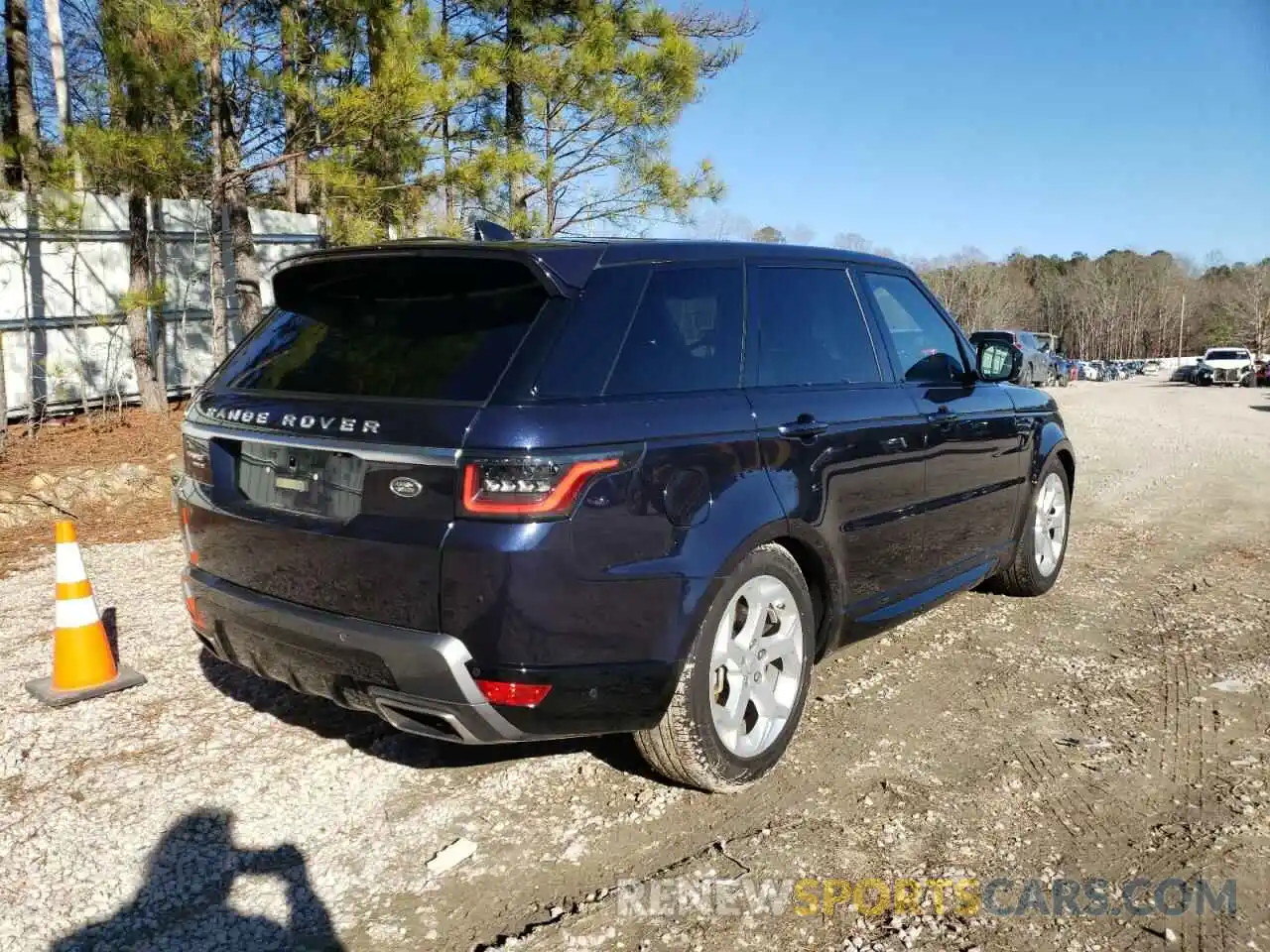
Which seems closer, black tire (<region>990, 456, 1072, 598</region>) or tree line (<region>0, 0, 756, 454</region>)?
black tire (<region>990, 456, 1072, 598</region>)

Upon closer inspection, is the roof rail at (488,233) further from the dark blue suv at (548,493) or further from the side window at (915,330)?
the side window at (915,330)

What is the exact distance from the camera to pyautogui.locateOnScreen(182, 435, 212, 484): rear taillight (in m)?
3.14

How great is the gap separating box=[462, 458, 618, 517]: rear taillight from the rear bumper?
1.27ft

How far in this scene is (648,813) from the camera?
3047 mm

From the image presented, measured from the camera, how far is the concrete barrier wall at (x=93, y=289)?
941 cm

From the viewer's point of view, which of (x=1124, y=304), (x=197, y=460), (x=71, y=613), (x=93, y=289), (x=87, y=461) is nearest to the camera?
(x=197, y=460)

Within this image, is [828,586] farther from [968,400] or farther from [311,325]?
[311,325]

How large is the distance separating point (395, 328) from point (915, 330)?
2520 mm

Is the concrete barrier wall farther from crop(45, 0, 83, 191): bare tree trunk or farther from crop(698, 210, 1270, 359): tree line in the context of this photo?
crop(698, 210, 1270, 359): tree line

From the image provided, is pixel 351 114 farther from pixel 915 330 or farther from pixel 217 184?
pixel 915 330

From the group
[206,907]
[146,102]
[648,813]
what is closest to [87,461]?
[146,102]

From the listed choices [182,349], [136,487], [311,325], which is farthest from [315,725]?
[182,349]

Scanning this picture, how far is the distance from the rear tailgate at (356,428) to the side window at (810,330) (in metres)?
1.02

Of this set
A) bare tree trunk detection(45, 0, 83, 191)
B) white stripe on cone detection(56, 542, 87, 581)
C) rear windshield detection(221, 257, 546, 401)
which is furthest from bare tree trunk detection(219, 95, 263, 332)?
rear windshield detection(221, 257, 546, 401)
